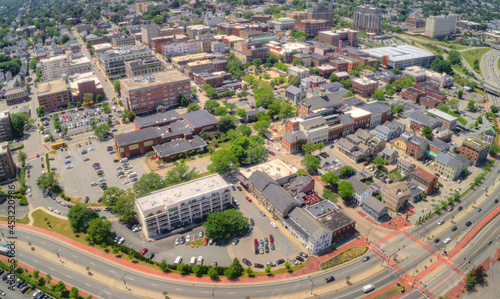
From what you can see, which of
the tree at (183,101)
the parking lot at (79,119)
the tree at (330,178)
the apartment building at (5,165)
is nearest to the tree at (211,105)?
the tree at (183,101)

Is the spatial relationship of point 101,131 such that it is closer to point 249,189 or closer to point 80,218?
point 80,218

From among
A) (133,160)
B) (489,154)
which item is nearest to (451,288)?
(489,154)

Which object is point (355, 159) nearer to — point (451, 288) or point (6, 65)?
point (451, 288)

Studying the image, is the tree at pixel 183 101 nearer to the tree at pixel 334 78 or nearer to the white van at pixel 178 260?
the tree at pixel 334 78

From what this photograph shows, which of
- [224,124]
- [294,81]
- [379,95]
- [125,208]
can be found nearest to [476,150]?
[379,95]

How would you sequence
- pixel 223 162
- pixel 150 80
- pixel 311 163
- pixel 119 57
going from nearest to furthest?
pixel 223 162, pixel 311 163, pixel 150 80, pixel 119 57

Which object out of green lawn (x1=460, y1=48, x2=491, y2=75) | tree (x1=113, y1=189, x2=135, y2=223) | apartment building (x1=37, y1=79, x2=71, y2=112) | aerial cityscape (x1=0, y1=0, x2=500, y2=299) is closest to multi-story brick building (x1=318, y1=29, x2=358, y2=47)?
aerial cityscape (x1=0, y1=0, x2=500, y2=299)

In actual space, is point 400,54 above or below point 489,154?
above

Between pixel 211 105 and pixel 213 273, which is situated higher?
pixel 211 105
